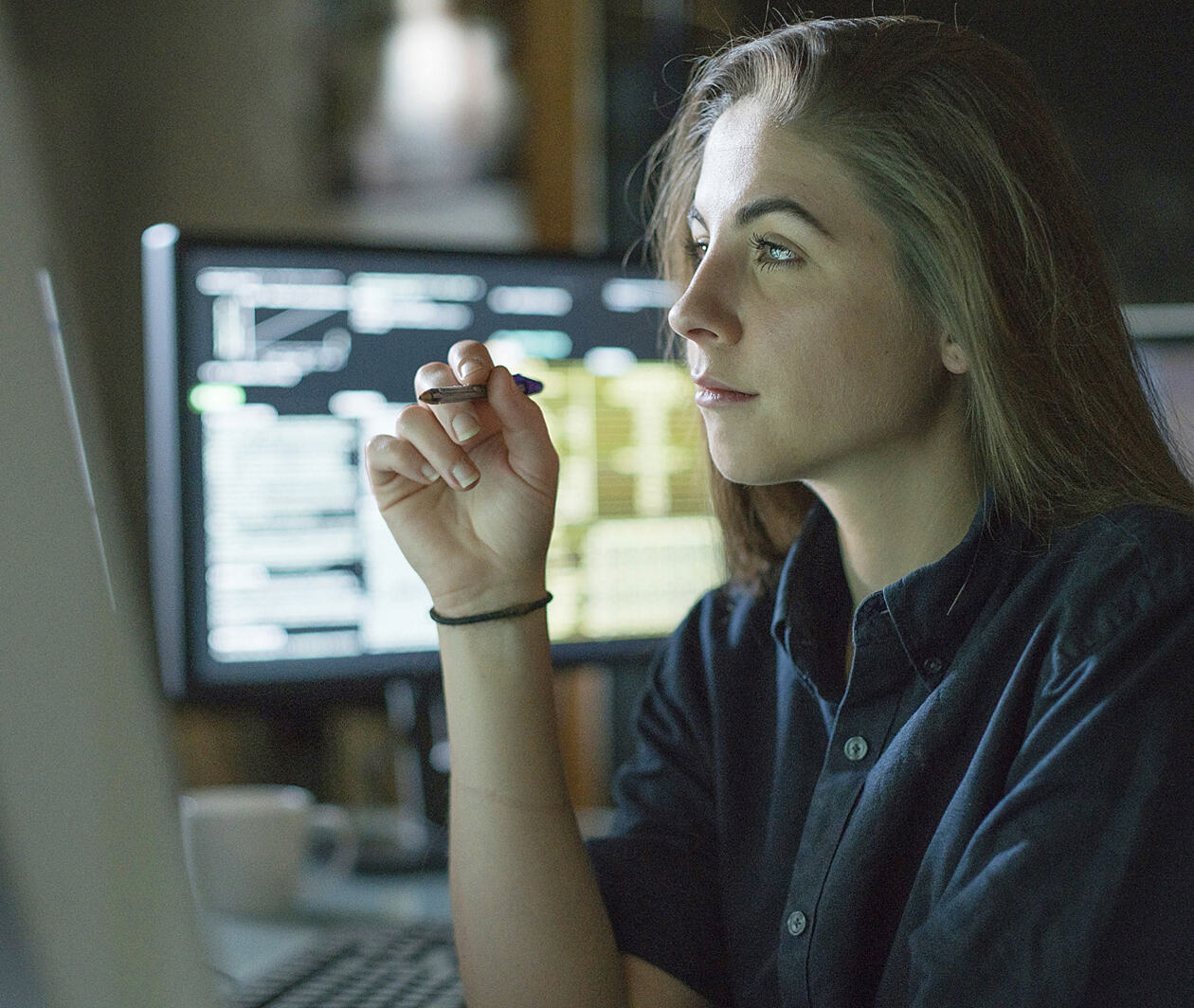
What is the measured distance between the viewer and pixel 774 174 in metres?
0.78

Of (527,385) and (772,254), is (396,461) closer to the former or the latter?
(527,385)

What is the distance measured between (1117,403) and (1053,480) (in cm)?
7

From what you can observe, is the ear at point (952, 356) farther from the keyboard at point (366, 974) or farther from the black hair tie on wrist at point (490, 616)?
the keyboard at point (366, 974)

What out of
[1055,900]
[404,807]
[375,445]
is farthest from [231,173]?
[1055,900]

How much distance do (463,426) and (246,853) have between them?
0.56 metres

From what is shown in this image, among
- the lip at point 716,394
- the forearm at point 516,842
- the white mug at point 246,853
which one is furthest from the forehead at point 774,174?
the white mug at point 246,853

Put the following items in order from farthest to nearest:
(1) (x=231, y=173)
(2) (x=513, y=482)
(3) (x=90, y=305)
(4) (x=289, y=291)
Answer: (1) (x=231, y=173) < (3) (x=90, y=305) < (4) (x=289, y=291) < (2) (x=513, y=482)

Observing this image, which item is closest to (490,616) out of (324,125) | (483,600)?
(483,600)

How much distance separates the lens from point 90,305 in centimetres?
206

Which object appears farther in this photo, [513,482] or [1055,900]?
[513,482]

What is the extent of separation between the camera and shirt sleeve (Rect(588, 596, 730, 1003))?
2.81ft

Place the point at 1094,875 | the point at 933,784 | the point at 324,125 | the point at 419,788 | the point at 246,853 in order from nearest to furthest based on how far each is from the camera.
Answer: the point at 1094,875
the point at 933,784
the point at 246,853
the point at 419,788
the point at 324,125

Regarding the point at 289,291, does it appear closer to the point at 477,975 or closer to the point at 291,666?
the point at 291,666

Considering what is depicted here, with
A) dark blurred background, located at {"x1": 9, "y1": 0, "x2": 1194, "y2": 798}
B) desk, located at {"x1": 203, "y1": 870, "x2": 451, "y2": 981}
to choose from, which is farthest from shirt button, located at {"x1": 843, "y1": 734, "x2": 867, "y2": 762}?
dark blurred background, located at {"x1": 9, "y1": 0, "x2": 1194, "y2": 798}
